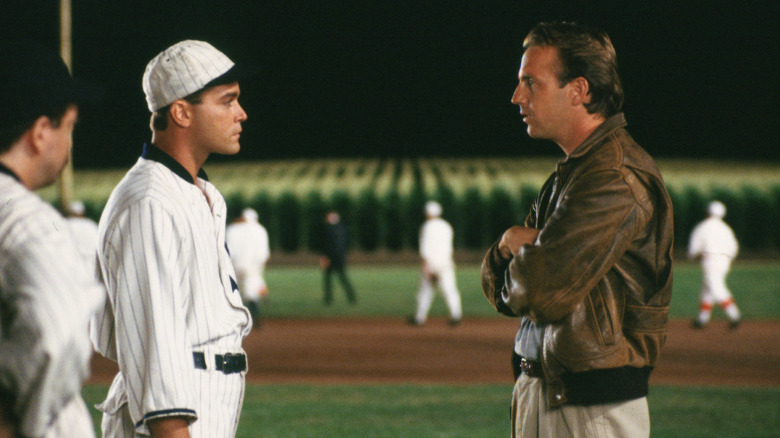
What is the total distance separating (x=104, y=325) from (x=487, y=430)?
18.5ft

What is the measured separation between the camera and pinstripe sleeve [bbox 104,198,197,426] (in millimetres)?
2531

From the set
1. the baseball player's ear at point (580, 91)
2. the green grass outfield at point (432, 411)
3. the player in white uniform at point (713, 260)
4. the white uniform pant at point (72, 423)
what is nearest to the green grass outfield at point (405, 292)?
the player in white uniform at point (713, 260)

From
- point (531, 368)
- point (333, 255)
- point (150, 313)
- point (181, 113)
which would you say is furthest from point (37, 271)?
point (333, 255)

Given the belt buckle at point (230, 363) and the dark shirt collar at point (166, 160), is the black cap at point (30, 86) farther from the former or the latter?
the belt buckle at point (230, 363)

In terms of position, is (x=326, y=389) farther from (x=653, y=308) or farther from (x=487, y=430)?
(x=653, y=308)

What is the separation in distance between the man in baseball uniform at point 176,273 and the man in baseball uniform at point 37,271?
561 mm

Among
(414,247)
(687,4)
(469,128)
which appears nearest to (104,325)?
(414,247)

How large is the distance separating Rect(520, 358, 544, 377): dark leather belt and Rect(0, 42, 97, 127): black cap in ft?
5.58

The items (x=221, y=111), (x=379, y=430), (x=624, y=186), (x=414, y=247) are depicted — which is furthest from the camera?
(x=414, y=247)

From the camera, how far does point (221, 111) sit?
3031 mm

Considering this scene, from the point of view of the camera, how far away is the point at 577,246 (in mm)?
2693

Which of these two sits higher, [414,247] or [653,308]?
[653,308]

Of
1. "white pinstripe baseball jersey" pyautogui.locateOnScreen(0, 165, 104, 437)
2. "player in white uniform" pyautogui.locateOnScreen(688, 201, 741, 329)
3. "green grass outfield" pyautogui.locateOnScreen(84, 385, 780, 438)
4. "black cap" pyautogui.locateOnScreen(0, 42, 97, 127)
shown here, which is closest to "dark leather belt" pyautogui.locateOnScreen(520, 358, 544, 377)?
"white pinstripe baseball jersey" pyautogui.locateOnScreen(0, 165, 104, 437)

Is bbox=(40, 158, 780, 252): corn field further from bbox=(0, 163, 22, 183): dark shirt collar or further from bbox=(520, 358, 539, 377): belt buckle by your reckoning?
bbox=(0, 163, 22, 183): dark shirt collar
